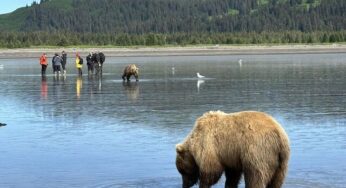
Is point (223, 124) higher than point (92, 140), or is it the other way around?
point (223, 124)

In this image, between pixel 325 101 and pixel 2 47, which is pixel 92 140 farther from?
pixel 2 47

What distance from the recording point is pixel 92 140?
59.9ft

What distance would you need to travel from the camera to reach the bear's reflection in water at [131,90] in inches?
1165

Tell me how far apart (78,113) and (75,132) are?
423 cm

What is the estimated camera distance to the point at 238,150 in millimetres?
10570

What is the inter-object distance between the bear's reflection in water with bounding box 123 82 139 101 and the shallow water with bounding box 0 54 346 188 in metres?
0.04

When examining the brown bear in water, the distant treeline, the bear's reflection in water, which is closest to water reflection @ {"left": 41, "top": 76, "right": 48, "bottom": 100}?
the bear's reflection in water

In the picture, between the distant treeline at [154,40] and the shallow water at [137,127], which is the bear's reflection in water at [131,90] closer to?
the shallow water at [137,127]

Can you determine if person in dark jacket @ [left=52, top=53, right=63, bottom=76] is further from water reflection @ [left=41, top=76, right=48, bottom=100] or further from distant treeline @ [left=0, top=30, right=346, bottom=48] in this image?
distant treeline @ [left=0, top=30, right=346, bottom=48]

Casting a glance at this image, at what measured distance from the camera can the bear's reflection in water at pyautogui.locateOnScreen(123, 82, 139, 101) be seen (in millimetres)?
29592

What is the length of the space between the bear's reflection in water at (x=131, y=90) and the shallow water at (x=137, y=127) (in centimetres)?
4

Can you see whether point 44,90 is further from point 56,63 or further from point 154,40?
point 154,40

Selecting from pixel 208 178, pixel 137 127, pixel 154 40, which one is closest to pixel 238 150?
pixel 208 178

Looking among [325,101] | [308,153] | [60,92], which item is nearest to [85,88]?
[60,92]
